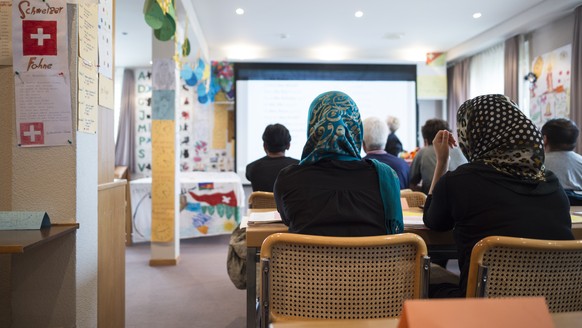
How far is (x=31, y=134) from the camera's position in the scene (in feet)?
4.29

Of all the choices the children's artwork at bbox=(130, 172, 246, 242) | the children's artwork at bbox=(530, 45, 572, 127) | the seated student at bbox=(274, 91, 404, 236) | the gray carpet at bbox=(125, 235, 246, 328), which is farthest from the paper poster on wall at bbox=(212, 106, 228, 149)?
the seated student at bbox=(274, 91, 404, 236)

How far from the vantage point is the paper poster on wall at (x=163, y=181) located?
152 inches

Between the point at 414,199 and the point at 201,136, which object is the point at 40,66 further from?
the point at 201,136

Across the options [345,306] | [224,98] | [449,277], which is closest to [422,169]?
[449,277]

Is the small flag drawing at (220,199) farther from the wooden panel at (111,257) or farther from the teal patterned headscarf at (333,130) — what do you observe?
the teal patterned headscarf at (333,130)

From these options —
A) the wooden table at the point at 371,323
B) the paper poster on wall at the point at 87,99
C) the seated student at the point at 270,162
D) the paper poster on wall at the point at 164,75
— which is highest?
the paper poster on wall at the point at 164,75

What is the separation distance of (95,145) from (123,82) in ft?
19.6

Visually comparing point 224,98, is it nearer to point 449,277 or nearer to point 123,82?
point 123,82

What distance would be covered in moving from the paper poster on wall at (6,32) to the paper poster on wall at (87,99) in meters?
0.23

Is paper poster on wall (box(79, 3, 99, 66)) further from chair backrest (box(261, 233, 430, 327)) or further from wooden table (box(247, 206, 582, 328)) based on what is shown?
chair backrest (box(261, 233, 430, 327))

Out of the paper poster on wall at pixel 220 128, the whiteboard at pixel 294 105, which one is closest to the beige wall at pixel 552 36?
the whiteboard at pixel 294 105

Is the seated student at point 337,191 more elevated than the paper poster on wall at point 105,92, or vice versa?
the paper poster on wall at point 105,92

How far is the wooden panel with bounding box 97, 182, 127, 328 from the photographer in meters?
1.58

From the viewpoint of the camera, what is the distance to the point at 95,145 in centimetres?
148
